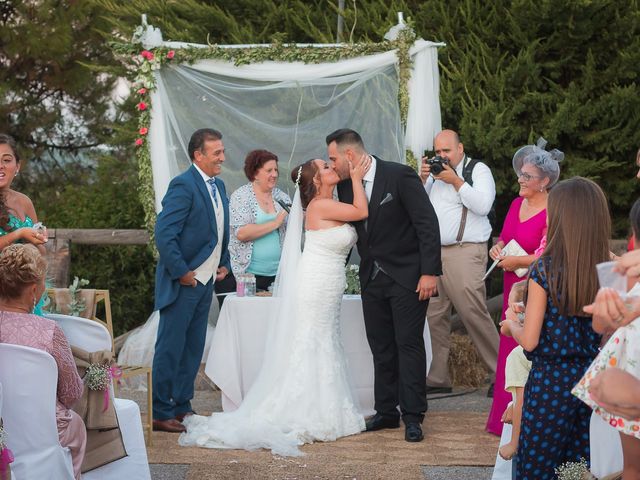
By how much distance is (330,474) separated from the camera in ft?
17.5

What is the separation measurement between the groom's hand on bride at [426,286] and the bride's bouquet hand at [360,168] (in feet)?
2.33

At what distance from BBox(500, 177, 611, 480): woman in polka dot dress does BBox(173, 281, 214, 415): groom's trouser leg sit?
10.2ft

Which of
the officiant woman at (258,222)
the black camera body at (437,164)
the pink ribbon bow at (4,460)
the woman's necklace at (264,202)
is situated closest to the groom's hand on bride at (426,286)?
the black camera body at (437,164)

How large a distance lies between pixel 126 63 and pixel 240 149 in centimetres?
212

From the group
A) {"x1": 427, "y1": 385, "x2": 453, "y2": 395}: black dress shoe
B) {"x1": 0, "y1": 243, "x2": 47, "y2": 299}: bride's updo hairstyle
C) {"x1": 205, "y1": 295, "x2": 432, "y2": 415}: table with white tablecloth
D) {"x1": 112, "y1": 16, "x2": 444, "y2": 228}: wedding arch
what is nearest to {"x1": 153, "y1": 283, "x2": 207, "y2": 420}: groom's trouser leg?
{"x1": 205, "y1": 295, "x2": 432, "y2": 415}: table with white tablecloth

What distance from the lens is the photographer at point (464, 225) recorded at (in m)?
7.07

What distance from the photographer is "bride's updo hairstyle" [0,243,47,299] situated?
13.2 feet

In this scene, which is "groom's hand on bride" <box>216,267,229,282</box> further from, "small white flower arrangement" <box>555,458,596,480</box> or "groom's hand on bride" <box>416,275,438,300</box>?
"small white flower arrangement" <box>555,458,596,480</box>

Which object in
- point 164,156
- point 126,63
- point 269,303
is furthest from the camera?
point 126,63

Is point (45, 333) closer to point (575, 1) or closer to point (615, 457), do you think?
point (615, 457)

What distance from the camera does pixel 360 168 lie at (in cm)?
625

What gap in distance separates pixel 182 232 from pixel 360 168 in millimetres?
1165

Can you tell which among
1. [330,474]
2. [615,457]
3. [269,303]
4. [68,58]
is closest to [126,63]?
[68,58]

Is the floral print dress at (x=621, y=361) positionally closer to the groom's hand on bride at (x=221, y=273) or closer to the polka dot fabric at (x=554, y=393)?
the polka dot fabric at (x=554, y=393)
